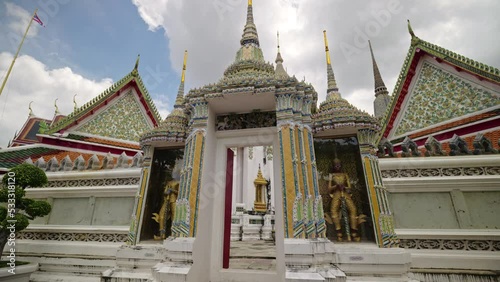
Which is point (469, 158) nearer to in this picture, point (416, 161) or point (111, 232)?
point (416, 161)

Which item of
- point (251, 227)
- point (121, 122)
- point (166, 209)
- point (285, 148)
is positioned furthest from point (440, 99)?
point (121, 122)

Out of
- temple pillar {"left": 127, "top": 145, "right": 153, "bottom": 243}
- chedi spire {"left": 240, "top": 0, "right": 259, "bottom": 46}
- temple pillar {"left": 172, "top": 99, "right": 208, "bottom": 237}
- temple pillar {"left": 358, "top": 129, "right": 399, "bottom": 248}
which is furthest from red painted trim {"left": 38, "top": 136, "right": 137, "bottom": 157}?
temple pillar {"left": 358, "top": 129, "right": 399, "bottom": 248}

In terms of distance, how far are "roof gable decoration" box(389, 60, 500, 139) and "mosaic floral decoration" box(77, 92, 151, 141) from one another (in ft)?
35.3

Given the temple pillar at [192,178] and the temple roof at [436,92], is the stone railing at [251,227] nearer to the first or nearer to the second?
the temple roof at [436,92]

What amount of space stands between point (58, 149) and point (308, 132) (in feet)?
32.2

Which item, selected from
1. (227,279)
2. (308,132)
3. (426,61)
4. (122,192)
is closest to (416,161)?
(308,132)

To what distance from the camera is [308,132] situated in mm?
4676

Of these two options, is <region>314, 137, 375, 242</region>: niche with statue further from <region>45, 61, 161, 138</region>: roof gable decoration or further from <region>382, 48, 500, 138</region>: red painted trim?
<region>45, 61, 161, 138</region>: roof gable decoration

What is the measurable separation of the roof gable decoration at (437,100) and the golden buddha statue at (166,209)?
7655 millimetres

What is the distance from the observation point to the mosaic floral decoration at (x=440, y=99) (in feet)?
23.2

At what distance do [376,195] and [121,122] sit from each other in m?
10.6

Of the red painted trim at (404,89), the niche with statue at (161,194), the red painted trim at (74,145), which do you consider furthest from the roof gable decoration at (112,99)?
the red painted trim at (404,89)

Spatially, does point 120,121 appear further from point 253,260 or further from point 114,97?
point 253,260

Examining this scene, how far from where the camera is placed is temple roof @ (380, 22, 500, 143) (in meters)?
6.94
